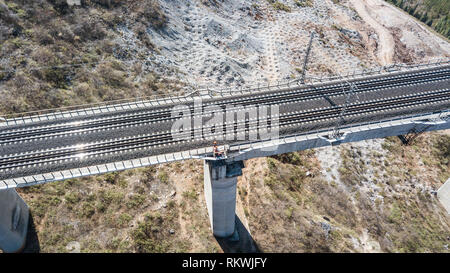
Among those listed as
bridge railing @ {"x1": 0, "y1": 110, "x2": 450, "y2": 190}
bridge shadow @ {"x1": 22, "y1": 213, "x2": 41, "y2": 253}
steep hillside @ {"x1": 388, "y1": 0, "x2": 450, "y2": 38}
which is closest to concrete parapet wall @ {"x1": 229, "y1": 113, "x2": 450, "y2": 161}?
bridge railing @ {"x1": 0, "y1": 110, "x2": 450, "y2": 190}

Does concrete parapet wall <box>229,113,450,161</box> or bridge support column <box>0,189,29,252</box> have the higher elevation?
concrete parapet wall <box>229,113,450,161</box>

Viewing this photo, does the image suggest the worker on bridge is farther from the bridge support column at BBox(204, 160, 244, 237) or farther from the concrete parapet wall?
the concrete parapet wall

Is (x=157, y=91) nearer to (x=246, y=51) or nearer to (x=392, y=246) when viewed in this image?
(x=246, y=51)

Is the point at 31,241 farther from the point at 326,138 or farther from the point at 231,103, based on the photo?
the point at 326,138

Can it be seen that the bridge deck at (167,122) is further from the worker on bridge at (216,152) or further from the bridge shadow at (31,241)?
the bridge shadow at (31,241)

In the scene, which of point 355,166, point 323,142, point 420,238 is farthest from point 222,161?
point 420,238

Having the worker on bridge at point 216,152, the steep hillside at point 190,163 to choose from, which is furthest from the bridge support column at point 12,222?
the worker on bridge at point 216,152

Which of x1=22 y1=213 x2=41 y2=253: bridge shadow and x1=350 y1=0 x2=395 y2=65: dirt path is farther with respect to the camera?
x1=350 y1=0 x2=395 y2=65: dirt path
